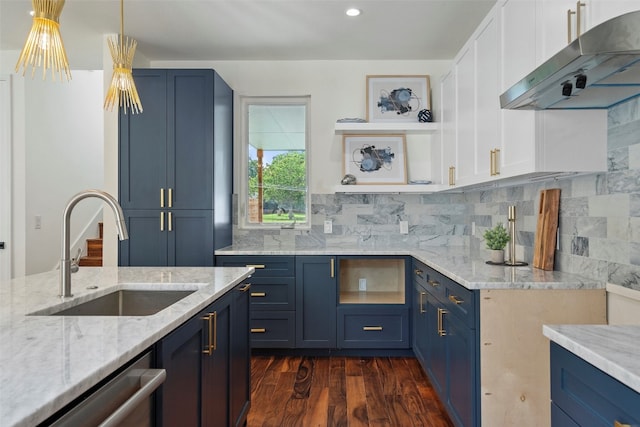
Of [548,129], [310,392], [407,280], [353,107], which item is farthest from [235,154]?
[548,129]

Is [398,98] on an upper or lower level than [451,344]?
upper

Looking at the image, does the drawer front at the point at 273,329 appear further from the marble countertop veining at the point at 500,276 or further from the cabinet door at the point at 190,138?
the marble countertop veining at the point at 500,276

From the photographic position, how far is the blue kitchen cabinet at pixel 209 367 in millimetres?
1306

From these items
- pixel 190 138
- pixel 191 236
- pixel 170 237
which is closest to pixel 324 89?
pixel 190 138

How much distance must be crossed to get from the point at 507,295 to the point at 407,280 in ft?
5.34

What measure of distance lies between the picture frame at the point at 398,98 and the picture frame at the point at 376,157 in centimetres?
20

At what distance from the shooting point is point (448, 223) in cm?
404

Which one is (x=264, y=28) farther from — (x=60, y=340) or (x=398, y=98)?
(x=60, y=340)

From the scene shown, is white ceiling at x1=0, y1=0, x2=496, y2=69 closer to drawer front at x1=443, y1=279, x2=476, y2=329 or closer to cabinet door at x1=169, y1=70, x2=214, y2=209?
cabinet door at x1=169, y1=70, x2=214, y2=209

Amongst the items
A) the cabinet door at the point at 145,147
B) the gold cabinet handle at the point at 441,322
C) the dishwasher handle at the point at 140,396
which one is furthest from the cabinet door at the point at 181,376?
the cabinet door at the point at 145,147

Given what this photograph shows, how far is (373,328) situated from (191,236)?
173 cm

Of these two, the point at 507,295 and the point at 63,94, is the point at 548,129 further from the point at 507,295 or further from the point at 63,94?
the point at 63,94

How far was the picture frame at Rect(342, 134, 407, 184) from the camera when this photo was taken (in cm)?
402

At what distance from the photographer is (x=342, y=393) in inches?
113
